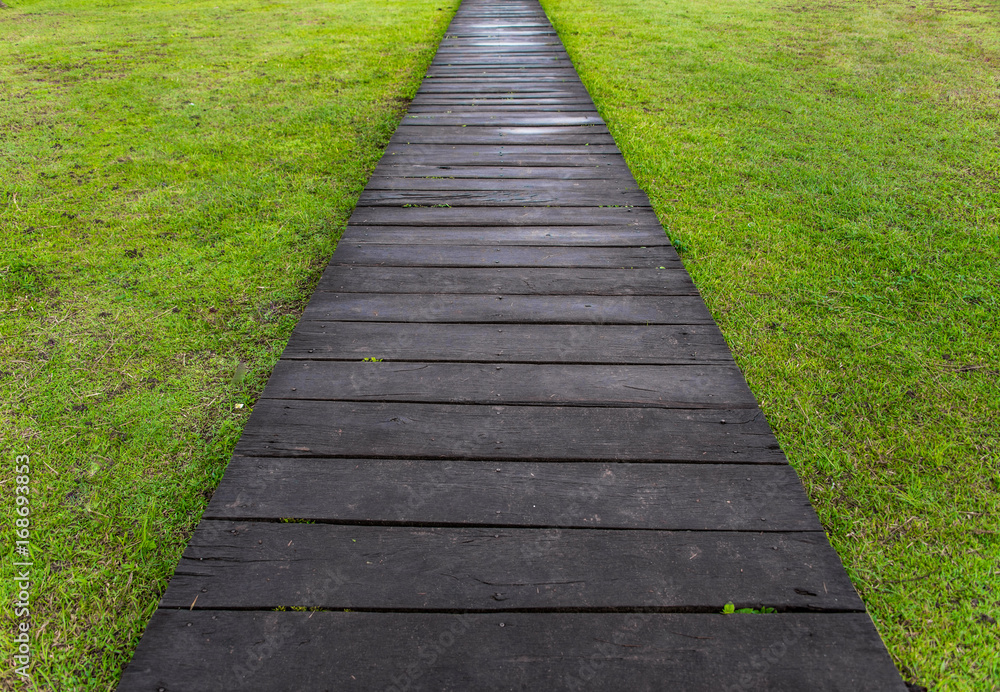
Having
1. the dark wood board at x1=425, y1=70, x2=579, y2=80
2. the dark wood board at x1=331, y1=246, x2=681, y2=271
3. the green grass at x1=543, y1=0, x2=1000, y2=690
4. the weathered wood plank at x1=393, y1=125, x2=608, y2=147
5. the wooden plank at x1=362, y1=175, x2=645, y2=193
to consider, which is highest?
the dark wood board at x1=425, y1=70, x2=579, y2=80

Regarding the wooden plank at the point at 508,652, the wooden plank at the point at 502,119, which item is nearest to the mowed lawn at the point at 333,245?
the wooden plank at the point at 508,652

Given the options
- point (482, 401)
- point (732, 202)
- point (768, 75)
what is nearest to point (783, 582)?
point (482, 401)

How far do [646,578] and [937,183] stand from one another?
13.4ft

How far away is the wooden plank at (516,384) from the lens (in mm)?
1787

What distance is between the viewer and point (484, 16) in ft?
27.8

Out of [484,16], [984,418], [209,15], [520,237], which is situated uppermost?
[209,15]

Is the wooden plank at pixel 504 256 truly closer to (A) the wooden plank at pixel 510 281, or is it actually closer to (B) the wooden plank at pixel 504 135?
(A) the wooden plank at pixel 510 281

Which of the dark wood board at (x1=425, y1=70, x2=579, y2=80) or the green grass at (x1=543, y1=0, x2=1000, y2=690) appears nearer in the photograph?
the green grass at (x1=543, y1=0, x2=1000, y2=690)

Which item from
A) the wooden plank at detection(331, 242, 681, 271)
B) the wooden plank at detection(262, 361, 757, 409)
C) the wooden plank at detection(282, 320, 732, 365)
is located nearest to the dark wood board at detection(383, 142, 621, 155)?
the wooden plank at detection(331, 242, 681, 271)

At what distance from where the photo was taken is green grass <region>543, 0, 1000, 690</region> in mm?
1586

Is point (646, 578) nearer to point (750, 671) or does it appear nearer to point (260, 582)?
point (750, 671)

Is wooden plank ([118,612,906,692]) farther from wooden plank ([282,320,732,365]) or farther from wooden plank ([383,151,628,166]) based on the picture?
wooden plank ([383,151,628,166])

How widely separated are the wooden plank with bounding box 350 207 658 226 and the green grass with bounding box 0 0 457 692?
1.26ft

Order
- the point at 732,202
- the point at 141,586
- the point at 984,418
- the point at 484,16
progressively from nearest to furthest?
1. the point at 141,586
2. the point at 984,418
3. the point at 732,202
4. the point at 484,16
